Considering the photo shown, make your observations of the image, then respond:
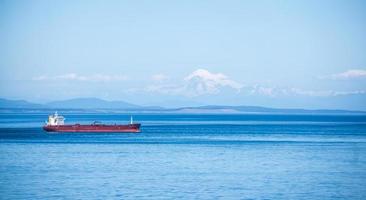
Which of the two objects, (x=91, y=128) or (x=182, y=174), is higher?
(x=91, y=128)

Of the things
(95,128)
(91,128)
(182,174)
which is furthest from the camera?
(95,128)

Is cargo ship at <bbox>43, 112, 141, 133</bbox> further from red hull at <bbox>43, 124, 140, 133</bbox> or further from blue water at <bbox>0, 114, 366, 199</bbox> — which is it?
blue water at <bbox>0, 114, 366, 199</bbox>

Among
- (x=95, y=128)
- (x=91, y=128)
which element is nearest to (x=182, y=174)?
(x=91, y=128)

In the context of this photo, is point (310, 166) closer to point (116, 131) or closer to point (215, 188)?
point (215, 188)

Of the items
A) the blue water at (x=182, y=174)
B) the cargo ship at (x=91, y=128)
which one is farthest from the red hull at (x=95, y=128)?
the blue water at (x=182, y=174)

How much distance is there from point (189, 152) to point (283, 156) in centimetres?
855

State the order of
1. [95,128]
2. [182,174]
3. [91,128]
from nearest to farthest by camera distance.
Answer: [182,174], [91,128], [95,128]

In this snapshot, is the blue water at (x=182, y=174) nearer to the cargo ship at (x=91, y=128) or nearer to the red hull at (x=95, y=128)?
the red hull at (x=95, y=128)

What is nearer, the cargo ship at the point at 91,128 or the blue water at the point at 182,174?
the blue water at the point at 182,174

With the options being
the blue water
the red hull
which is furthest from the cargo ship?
the blue water

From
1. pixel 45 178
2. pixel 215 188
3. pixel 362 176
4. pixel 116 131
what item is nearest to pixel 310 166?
pixel 362 176

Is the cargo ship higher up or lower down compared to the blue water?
higher up

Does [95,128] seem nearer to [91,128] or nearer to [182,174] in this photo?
[91,128]

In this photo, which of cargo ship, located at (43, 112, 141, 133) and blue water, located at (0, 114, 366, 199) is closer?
blue water, located at (0, 114, 366, 199)
